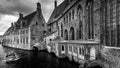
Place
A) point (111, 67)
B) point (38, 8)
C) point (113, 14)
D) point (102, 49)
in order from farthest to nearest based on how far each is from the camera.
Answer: point (38, 8) → point (113, 14) → point (102, 49) → point (111, 67)

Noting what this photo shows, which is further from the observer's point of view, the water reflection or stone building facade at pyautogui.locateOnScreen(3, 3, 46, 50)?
stone building facade at pyautogui.locateOnScreen(3, 3, 46, 50)

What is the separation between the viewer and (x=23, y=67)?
1162cm

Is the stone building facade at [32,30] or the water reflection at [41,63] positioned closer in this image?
the water reflection at [41,63]

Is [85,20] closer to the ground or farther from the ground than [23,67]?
farther from the ground

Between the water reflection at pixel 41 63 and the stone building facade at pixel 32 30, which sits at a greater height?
the stone building facade at pixel 32 30

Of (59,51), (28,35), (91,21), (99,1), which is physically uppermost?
(99,1)

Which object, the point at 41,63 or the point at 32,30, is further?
the point at 32,30

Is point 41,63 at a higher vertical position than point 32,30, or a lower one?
lower

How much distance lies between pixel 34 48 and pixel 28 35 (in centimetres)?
479

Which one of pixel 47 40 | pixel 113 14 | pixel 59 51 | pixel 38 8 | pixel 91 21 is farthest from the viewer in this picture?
pixel 38 8

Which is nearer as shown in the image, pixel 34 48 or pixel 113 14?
pixel 113 14

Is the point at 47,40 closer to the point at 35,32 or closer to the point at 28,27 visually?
the point at 35,32

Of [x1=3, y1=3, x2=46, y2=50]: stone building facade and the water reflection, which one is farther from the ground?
[x1=3, y1=3, x2=46, y2=50]: stone building facade

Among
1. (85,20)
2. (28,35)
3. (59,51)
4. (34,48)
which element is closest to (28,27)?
(28,35)
